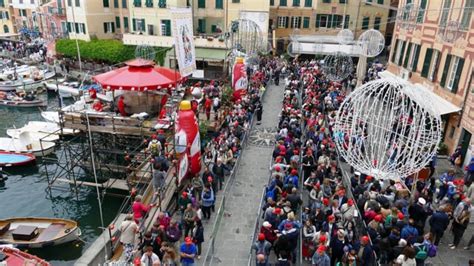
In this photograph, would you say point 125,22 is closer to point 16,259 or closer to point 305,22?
point 305,22

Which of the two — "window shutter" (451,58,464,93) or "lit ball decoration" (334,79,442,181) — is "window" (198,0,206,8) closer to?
"window shutter" (451,58,464,93)

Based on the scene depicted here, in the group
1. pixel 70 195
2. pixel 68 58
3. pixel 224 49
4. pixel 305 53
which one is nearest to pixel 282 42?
pixel 305 53

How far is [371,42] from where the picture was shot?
2839 cm

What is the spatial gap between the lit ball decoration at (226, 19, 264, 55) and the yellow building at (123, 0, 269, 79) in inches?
403

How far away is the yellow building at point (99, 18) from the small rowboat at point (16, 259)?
38242 mm

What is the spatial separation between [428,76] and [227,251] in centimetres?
1906

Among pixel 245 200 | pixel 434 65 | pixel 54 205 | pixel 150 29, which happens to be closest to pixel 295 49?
pixel 150 29

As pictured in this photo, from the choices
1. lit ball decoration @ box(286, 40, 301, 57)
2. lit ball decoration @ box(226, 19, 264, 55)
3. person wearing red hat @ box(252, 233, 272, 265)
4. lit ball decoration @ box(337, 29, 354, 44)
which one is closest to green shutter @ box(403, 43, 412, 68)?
lit ball decoration @ box(226, 19, 264, 55)

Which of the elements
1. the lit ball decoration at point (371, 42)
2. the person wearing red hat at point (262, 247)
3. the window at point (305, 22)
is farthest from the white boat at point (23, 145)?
the window at point (305, 22)

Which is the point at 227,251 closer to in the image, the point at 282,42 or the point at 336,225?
the point at 336,225

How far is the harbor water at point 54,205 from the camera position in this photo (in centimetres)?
1711

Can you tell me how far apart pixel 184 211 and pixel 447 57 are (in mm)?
18375

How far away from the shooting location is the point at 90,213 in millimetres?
20531

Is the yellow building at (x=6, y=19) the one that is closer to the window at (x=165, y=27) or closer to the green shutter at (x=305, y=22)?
the window at (x=165, y=27)
